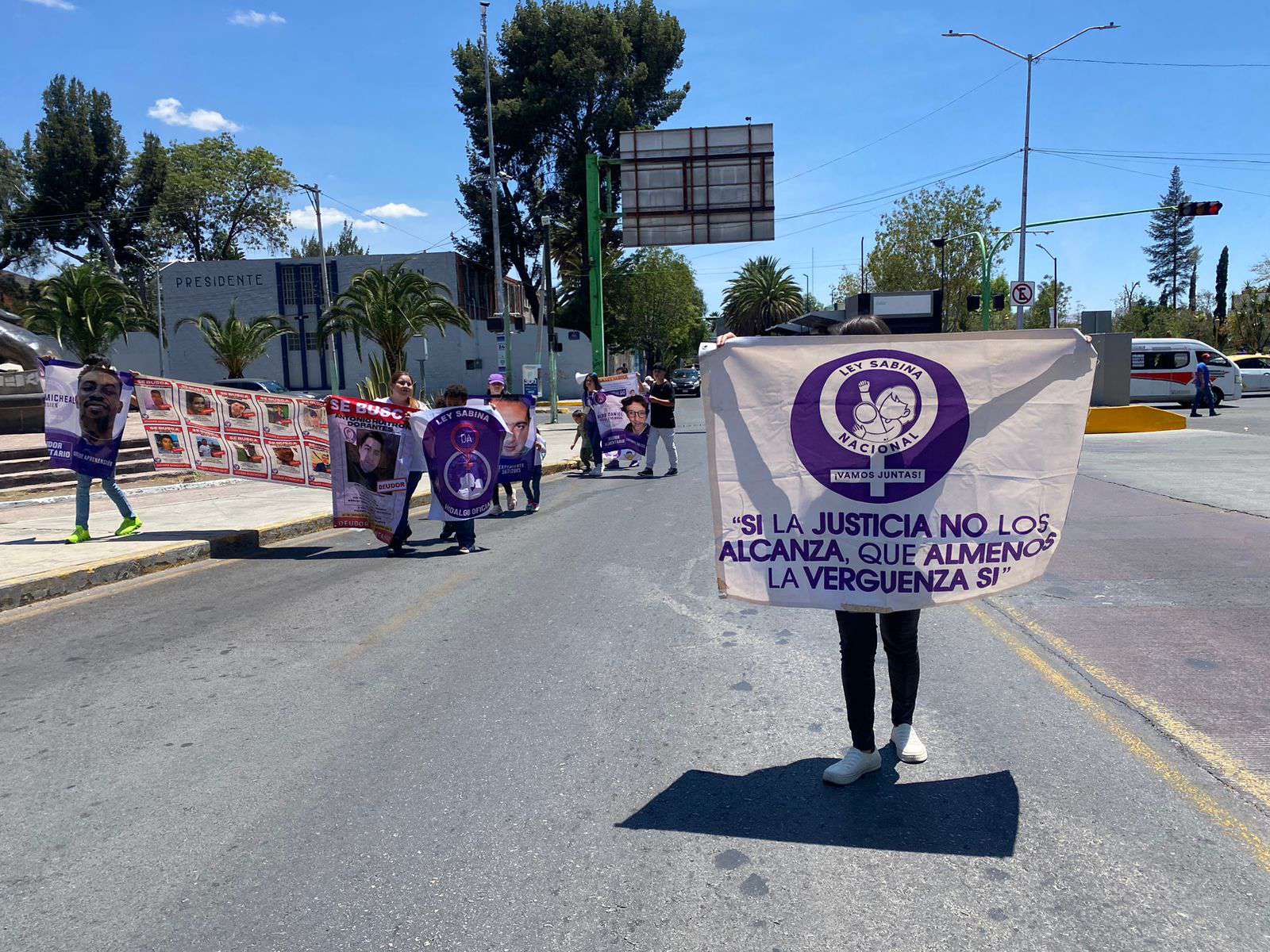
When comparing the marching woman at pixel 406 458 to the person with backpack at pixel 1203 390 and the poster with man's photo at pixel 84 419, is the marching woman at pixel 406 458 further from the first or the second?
the person with backpack at pixel 1203 390

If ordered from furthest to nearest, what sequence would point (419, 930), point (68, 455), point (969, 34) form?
point (969, 34) → point (68, 455) → point (419, 930)

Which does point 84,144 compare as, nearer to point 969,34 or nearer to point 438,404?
point 969,34

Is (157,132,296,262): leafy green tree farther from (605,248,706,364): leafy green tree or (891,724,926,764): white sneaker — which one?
(891,724,926,764): white sneaker

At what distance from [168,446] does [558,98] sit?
4844 centimetres

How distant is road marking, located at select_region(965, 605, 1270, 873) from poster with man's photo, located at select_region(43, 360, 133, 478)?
8390 mm

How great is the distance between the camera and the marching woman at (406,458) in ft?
30.6

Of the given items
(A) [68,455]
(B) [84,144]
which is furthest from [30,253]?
(A) [68,455]

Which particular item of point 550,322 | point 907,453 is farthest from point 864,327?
point 550,322

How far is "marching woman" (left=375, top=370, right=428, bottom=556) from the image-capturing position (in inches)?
367

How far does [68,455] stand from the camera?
9555mm

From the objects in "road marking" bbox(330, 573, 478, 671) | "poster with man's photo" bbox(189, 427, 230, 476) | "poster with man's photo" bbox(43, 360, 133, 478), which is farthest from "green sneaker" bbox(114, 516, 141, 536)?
"road marking" bbox(330, 573, 478, 671)

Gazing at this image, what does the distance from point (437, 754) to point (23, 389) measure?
76.1 feet

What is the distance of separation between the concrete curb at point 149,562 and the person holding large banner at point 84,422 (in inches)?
46.6

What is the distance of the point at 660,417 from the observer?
618 inches
